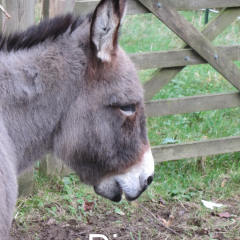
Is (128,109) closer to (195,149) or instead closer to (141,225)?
(141,225)

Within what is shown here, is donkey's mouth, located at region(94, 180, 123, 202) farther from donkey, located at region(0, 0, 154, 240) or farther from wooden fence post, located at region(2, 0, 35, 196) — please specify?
wooden fence post, located at region(2, 0, 35, 196)

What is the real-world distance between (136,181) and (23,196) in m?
1.70

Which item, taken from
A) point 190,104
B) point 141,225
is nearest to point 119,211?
point 141,225

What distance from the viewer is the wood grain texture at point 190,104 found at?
3.96 m

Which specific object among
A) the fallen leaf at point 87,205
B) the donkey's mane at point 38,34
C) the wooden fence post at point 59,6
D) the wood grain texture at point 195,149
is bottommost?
the fallen leaf at point 87,205

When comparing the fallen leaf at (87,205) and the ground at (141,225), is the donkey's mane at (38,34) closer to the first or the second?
the ground at (141,225)

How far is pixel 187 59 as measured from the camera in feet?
12.5

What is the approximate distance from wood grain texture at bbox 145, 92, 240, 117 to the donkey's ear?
72.2 inches

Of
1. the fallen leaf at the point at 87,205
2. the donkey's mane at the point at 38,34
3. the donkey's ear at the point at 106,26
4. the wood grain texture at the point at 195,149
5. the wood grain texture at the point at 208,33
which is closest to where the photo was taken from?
the donkey's ear at the point at 106,26

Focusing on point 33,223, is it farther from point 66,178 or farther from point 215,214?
point 215,214

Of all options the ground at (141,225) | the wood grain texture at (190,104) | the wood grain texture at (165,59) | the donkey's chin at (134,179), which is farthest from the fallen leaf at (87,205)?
the wood grain texture at (165,59)

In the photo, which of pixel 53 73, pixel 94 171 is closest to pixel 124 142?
pixel 94 171

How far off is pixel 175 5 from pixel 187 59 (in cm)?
57

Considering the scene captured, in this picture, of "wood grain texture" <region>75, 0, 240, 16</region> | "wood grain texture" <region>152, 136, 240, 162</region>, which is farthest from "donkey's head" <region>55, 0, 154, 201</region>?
"wood grain texture" <region>152, 136, 240, 162</region>
